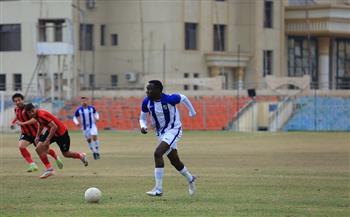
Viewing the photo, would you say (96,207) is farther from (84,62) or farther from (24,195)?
(84,62)

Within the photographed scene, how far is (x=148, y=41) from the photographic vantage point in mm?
68500

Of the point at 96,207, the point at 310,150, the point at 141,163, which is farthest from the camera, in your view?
the point at 310,150

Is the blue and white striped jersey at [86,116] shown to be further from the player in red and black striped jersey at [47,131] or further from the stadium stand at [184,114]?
the stadium stand at [184,114]

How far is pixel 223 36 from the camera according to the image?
235 feet

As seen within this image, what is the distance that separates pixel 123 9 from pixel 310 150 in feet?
120

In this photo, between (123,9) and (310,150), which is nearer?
(310,150)

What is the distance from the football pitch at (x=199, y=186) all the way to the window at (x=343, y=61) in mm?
47791

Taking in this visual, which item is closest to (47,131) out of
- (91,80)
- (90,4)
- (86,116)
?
(86,116)

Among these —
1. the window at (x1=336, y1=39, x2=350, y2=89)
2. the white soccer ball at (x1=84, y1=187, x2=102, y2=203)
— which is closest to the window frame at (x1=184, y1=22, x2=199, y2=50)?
the window at (x1=336, y1=39, x2=350, y2=89)

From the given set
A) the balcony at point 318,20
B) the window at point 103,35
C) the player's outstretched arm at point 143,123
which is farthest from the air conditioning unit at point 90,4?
the player's outstretched arm at point 143,123

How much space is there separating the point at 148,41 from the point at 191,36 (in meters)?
3.46

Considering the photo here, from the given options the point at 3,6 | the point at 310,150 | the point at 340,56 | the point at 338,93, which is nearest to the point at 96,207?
the point at 310,150

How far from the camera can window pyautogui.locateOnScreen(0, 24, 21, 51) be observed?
6750cm

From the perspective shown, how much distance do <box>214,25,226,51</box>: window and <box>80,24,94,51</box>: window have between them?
9108 millimetres
